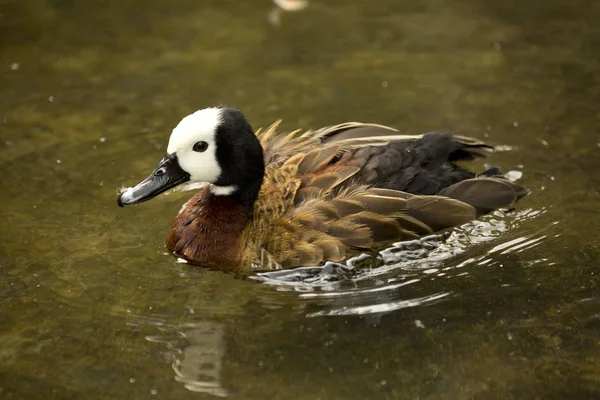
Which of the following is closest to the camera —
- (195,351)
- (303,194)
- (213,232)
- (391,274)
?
(195,351)

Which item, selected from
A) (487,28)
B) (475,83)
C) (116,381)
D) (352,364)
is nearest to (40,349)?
(116,381)

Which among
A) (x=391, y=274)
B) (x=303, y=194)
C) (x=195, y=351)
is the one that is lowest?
(x=195, y=351)

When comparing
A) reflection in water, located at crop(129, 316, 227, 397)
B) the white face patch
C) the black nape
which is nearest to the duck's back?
the black nape

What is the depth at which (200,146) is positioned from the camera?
645 centimetres

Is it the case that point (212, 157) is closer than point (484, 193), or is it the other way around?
point (212, 157)

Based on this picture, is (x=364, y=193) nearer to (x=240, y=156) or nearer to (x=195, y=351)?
(x=240, y=156)

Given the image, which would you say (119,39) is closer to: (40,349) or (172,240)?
(172,240)

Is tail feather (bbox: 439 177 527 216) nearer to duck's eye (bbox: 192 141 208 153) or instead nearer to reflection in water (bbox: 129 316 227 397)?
duck's eye (bbox: 192 141 208 153)

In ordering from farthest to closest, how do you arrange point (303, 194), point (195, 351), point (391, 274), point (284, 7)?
point (284, 7) → point (303, 194) → point (391, 274) → point (195, 351)

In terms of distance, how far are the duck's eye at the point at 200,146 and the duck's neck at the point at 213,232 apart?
40cm

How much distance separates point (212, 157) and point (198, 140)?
151 mm

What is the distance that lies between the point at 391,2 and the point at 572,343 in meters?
6.36

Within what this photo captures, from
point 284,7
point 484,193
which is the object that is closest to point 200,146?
point 484,193

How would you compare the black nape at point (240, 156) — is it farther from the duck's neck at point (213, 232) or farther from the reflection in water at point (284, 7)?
the reflection in water at point (284, 7)
